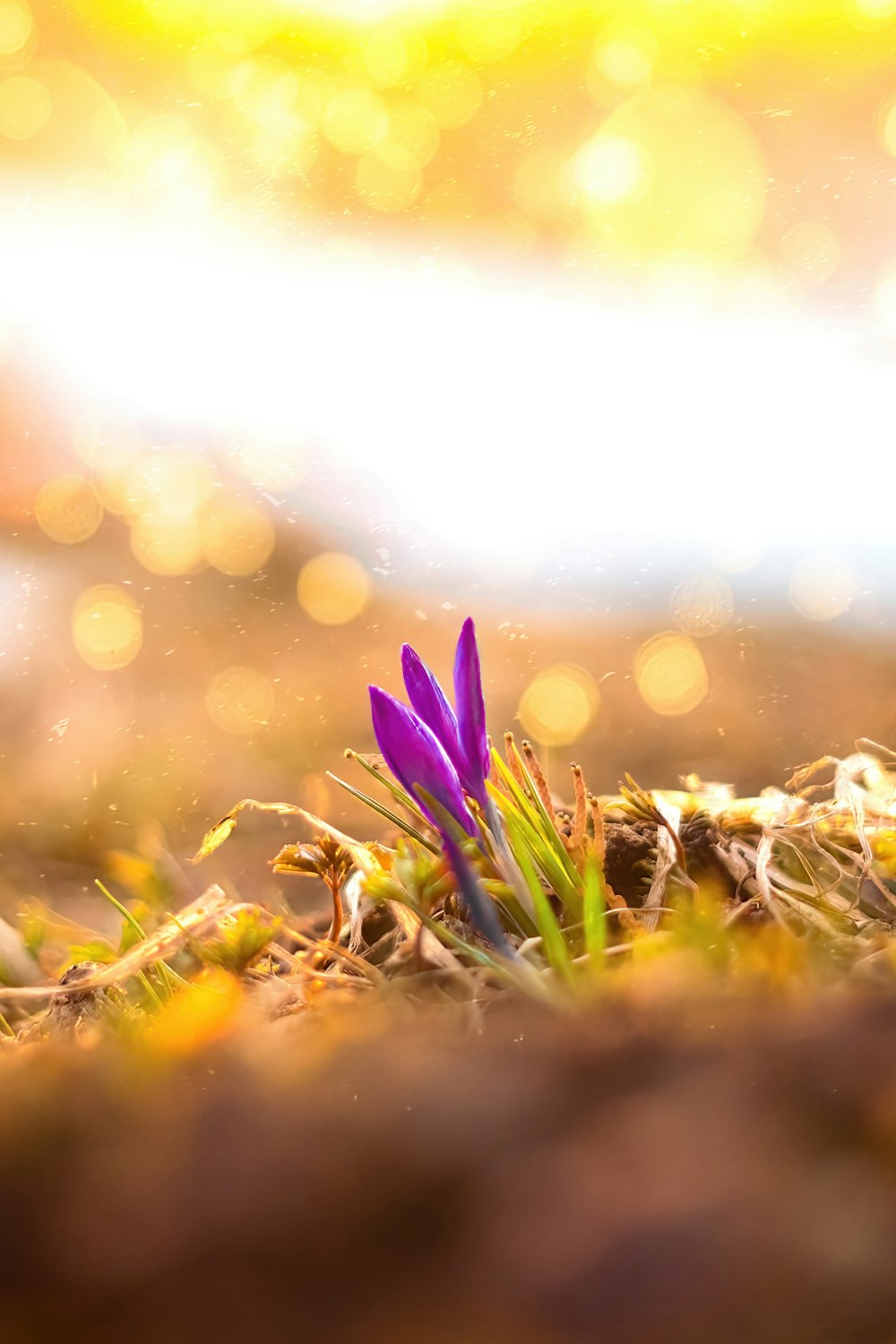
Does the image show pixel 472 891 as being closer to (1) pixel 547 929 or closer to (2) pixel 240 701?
(1) pixel 547 929

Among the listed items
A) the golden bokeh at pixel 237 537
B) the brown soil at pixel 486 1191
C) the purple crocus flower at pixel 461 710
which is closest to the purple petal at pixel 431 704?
the purple crocus flower at pixel 461 710

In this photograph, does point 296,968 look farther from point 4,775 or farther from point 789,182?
point 789,182

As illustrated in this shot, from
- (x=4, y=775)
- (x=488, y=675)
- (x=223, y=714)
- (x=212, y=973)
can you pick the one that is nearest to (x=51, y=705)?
(x=4, y=775)

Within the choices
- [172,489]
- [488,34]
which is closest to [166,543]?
[172,489]

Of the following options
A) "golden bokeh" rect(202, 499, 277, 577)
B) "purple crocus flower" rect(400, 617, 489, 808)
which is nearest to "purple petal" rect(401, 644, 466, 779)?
"purple crocus flower" rect(400, 617, 489, 808)

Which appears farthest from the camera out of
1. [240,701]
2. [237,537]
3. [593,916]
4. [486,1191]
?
Result: [237,537]

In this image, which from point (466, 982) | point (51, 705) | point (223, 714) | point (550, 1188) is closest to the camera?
point (550, 1188)
